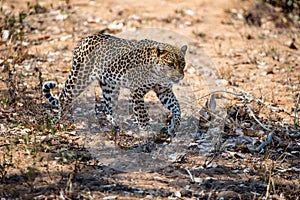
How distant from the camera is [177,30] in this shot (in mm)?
12000

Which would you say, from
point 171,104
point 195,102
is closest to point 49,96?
point 171,104

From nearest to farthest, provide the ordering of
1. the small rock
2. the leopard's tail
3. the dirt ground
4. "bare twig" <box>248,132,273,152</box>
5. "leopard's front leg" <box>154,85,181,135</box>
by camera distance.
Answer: the small rock
the dirt ground
"bare twig" <box>248,132,273,152</box>
"leopard's front leg" <box>154,85,181,135</box>
the leopard's tail

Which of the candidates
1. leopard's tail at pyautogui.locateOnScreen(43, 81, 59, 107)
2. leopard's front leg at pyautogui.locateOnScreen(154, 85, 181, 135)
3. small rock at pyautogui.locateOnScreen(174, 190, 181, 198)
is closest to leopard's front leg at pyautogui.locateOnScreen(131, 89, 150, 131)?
leopard's front leg at pyautogui.locateOnScreen(154, 85, 181, 135)


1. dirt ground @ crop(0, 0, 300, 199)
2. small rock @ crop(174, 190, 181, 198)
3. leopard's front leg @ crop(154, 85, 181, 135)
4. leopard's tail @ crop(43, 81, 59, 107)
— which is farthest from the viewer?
leopard's tail @ crop(43, 81, 59, 107)

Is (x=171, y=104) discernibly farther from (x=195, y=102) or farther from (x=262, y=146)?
(x=262, y=146)

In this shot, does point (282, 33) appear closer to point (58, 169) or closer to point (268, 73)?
A: point (268, 73)

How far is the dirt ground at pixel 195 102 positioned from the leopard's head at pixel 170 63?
72 cm

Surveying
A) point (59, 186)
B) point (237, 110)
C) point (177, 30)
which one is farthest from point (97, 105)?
point (177, 30)

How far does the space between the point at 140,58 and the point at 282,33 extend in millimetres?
5332

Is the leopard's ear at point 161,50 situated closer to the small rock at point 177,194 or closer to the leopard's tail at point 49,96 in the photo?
the leopard's tail at point 49,96

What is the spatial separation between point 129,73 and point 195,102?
59.6 inches

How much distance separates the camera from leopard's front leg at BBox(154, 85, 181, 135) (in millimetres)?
7734

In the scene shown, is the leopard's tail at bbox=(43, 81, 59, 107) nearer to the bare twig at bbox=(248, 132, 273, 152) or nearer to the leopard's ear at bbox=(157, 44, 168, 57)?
the leopard's ear at bbox=(157, 44, 168, 57)

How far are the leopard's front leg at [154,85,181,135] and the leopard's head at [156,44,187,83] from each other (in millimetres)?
286
